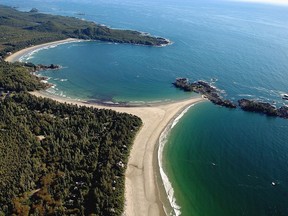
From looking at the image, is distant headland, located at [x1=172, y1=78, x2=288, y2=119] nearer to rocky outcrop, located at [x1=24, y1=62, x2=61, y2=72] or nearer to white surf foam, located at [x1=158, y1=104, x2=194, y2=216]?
white surf foam, located at [x1=158, y1=104, x2=194, y2=216]

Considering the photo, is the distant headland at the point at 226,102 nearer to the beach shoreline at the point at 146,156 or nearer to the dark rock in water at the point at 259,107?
the dark rock in water at the point at 259,107

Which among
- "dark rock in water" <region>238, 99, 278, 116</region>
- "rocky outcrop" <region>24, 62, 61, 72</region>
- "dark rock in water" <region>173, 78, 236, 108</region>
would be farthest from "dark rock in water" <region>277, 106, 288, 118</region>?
"rocky outcrop" <region>24, 62, 61, 72</region>

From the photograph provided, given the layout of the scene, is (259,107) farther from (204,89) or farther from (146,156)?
(146,156)

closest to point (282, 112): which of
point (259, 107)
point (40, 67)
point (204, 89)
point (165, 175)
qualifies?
point (259, 107)

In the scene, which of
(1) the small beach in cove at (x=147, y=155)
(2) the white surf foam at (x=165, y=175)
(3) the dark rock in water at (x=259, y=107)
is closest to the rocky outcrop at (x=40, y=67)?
(1) the small beach in cove at (x=147, y=155)

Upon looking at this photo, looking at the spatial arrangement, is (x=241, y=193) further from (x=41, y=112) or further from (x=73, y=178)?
(x=41, y=112)

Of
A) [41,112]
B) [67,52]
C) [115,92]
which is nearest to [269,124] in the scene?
[115,92]
